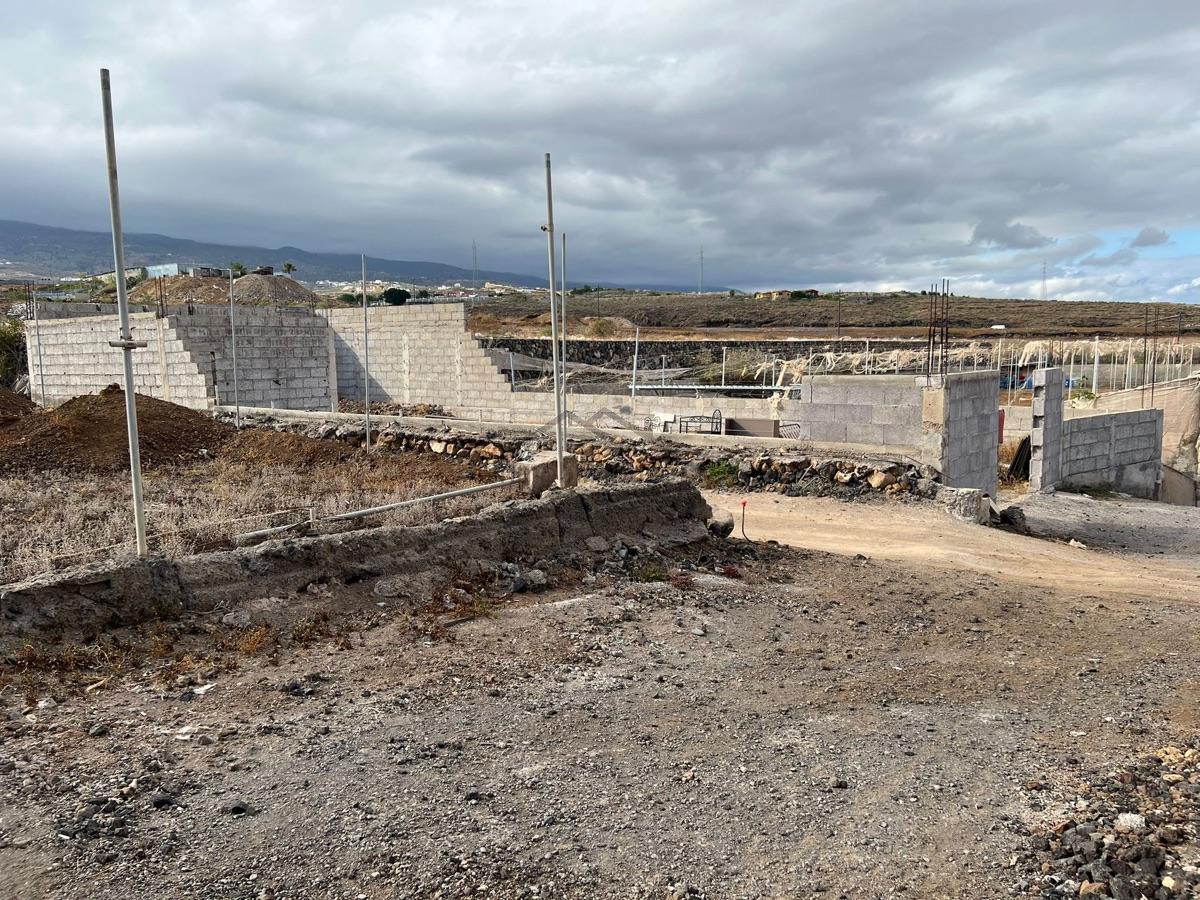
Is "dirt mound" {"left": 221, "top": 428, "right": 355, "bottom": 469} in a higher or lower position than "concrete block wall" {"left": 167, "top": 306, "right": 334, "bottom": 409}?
lower

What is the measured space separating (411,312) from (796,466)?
13.9 metres

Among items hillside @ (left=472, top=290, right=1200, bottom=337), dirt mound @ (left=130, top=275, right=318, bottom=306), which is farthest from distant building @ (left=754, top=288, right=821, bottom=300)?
dirt mound @ (left=130, top=275, right=318, bottom=306)

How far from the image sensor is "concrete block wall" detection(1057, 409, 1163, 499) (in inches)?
726

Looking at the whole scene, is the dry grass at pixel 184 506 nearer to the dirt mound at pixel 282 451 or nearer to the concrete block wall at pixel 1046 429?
the dirt mound at pixel 282 451

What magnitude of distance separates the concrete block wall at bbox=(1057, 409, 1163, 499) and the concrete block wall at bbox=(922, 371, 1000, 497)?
12.2 feet

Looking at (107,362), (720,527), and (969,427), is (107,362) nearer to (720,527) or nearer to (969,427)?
(720,527)

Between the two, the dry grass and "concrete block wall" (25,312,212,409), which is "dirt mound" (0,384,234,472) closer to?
the dry grass

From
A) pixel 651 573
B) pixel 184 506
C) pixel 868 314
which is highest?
pixel 868 314

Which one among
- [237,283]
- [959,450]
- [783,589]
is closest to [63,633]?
[783,589]

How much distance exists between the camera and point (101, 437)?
13.1m

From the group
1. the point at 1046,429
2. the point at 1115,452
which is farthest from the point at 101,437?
the point at 1115,452

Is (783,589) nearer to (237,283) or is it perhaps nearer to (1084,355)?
(1084,355)

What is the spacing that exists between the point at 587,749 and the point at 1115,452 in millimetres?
19399

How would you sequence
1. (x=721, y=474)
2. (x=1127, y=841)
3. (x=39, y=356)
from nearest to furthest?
(x=1127, y=841), (x=721, y=474), (x=39, y=356)
